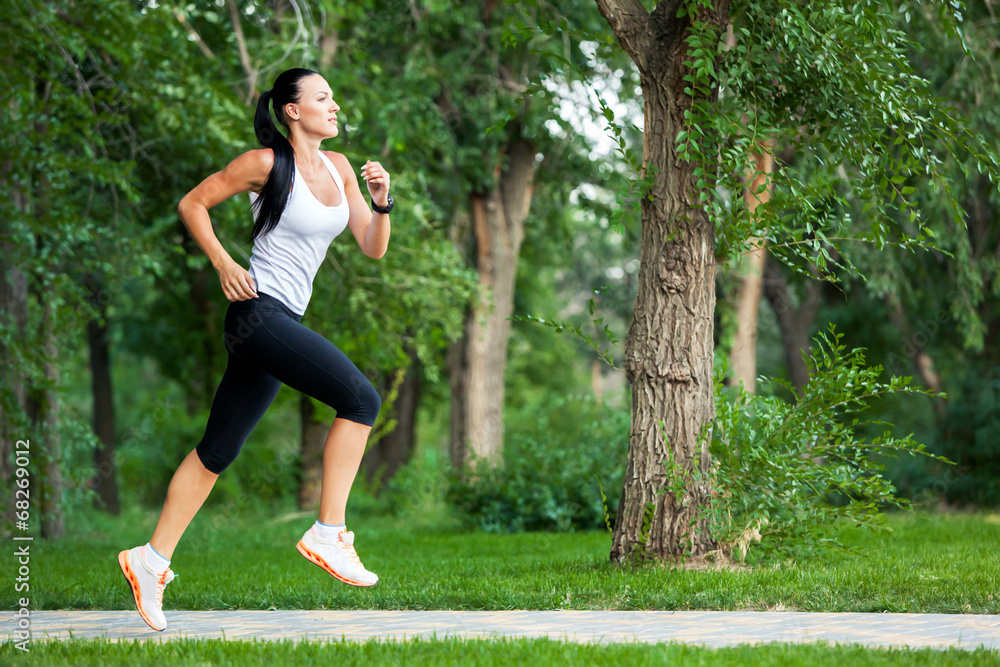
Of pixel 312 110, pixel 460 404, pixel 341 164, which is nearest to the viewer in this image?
pixel 312 110

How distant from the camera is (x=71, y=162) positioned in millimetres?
9273

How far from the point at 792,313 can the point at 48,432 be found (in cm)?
1333

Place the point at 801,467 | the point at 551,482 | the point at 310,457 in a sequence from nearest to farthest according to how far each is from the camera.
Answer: the point at 801,467, the point at 551,482, the point at 310,457

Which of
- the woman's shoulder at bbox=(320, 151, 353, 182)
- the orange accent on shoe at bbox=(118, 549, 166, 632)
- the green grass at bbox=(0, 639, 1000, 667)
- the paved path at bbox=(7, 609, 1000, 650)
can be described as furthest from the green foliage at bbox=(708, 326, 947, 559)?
the orange accent on shoe at bbox=(118, 549, 166, 632)

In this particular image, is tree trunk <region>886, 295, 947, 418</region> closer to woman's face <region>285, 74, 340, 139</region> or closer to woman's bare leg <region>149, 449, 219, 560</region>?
woman's face <region>285, 74, 340, 139</region>

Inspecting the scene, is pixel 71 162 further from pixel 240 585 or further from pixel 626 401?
pixel 626 401

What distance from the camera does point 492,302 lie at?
15.1 meters

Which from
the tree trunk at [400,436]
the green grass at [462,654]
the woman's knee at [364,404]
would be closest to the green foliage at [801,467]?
the green grass at [462,654]

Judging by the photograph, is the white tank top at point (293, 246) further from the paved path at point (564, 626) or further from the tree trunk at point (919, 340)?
the tree trunk at point (919, 340)

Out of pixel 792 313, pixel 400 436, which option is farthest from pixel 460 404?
pixel 792 313

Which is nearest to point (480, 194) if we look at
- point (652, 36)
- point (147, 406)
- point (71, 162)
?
point (71, 162)

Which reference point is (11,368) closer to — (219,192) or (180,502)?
(180,502)

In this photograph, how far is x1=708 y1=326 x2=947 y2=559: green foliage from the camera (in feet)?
19.6

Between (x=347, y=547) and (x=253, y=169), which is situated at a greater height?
(x=253, y=169)
